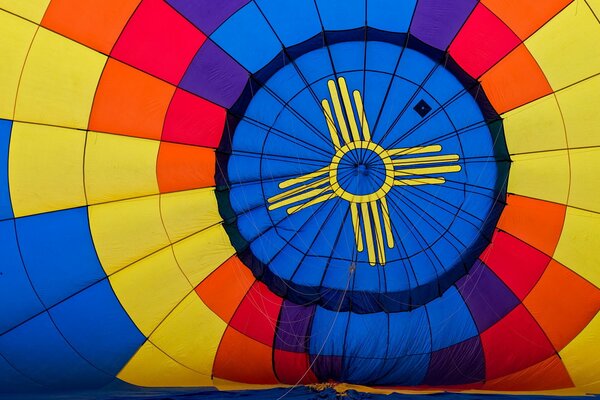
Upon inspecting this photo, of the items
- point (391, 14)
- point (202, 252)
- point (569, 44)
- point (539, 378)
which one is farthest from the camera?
point (539, 378)

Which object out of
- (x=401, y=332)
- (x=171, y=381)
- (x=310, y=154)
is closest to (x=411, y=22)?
(x=310, y=154)

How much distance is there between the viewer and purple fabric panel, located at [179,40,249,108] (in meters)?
4.19

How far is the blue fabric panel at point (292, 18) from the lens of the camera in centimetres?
406

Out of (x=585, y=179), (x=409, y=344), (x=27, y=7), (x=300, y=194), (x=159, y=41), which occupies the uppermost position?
(x=27, y=7)

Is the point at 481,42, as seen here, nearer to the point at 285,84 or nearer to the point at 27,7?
the point at 285,84

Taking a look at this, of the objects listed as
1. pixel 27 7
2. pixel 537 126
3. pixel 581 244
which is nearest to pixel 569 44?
pixel 537 126

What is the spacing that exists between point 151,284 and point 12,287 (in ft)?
2.93

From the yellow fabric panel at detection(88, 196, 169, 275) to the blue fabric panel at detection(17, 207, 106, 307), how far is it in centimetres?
6

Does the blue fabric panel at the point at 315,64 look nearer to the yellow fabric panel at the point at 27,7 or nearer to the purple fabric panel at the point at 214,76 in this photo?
the purple fabric panel at the point at 214,76

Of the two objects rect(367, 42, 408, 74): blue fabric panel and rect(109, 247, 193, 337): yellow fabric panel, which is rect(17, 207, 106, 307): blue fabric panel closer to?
rect(109, 247, 193, 337): yellow fabric panel

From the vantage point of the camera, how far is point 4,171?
429cm

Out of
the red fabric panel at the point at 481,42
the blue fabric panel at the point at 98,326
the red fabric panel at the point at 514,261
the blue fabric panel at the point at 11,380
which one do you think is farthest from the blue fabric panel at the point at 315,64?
the blue fabric panel at the point at 11,380

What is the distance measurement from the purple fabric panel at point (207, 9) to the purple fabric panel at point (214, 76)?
0.43ft

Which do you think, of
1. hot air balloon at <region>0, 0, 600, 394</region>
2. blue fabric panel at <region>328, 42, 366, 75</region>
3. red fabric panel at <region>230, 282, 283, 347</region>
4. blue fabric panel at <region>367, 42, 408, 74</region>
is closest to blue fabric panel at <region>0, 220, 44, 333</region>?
hot air balloon at <region>0, 0, 600, 394</region>
